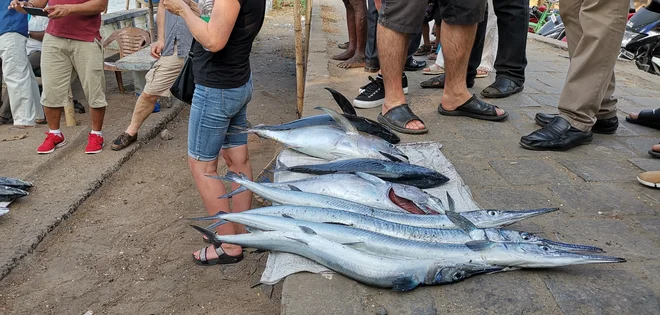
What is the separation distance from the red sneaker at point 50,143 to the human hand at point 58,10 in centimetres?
116

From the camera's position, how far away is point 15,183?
3713 millimetres

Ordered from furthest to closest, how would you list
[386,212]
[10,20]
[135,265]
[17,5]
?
[10,20] → [17,5] → [135,265] → [386,212]

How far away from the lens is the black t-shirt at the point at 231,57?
2.47m

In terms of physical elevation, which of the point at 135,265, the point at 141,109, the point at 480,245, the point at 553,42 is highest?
the point at 480,245

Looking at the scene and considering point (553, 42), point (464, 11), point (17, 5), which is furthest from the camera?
point (553, 42)

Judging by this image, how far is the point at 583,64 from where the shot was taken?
121 inches

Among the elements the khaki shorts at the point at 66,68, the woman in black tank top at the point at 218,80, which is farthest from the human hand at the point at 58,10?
the woman in black tank top at the point at 218,80

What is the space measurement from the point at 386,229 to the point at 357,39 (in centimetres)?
405

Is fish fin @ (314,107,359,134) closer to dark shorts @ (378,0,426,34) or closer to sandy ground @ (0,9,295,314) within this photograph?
dark shorts @ (378,0,426,34)

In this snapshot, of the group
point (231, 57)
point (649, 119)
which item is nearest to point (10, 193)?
point (231, 57)

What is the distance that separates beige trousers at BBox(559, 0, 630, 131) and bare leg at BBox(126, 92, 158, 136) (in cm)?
368

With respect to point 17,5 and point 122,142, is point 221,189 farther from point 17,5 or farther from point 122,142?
point 17,5

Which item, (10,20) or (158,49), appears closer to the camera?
(158,49)

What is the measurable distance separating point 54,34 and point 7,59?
3.89 feet
